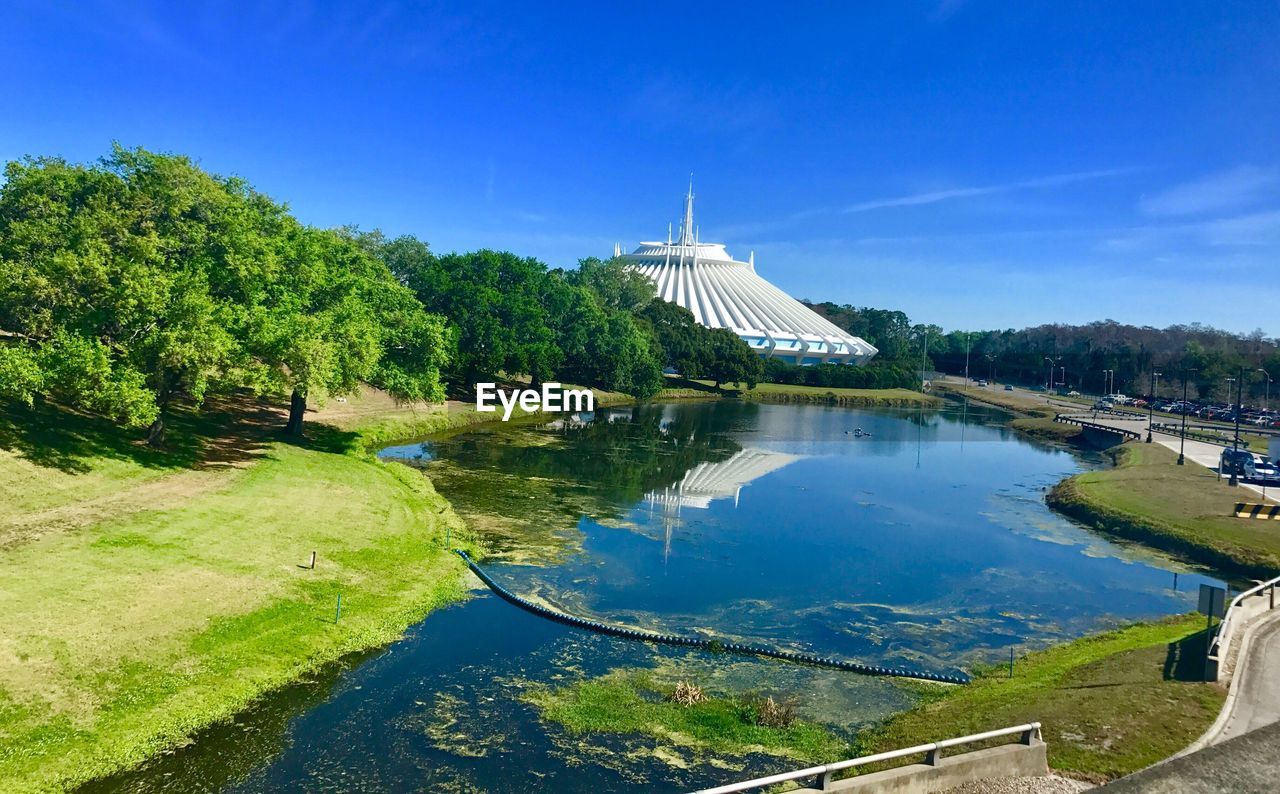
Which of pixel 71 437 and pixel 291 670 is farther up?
pixel 71 437

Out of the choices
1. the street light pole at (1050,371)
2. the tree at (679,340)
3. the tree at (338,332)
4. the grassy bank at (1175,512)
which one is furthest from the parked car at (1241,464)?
the street light pole at (1050,371)

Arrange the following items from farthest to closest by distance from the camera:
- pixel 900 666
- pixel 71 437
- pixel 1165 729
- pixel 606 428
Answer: pixel 606 428 < pixel 71 437 < pixel 900 666 < pixel 1165 729

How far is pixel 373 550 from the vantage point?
2442 cm

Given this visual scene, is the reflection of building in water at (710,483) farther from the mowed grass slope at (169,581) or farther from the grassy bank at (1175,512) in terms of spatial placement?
the grassy bank at (1175,512)

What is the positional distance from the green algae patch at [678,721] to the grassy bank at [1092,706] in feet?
3.75

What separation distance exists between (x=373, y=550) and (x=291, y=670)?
8.15 metres

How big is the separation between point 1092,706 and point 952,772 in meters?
5.60

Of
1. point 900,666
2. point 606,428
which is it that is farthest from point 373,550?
point 606,428

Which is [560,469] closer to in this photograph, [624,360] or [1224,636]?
[1224,636]

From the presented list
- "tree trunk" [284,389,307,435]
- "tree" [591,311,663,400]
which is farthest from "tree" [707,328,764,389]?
"tree trunk" [284,389,307,435]

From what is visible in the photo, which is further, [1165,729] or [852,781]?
[1165,729]

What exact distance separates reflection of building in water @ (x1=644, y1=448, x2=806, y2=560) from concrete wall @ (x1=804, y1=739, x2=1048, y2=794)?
1690cm

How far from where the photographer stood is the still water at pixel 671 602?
44.9ft

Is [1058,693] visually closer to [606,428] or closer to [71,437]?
[71,437]
